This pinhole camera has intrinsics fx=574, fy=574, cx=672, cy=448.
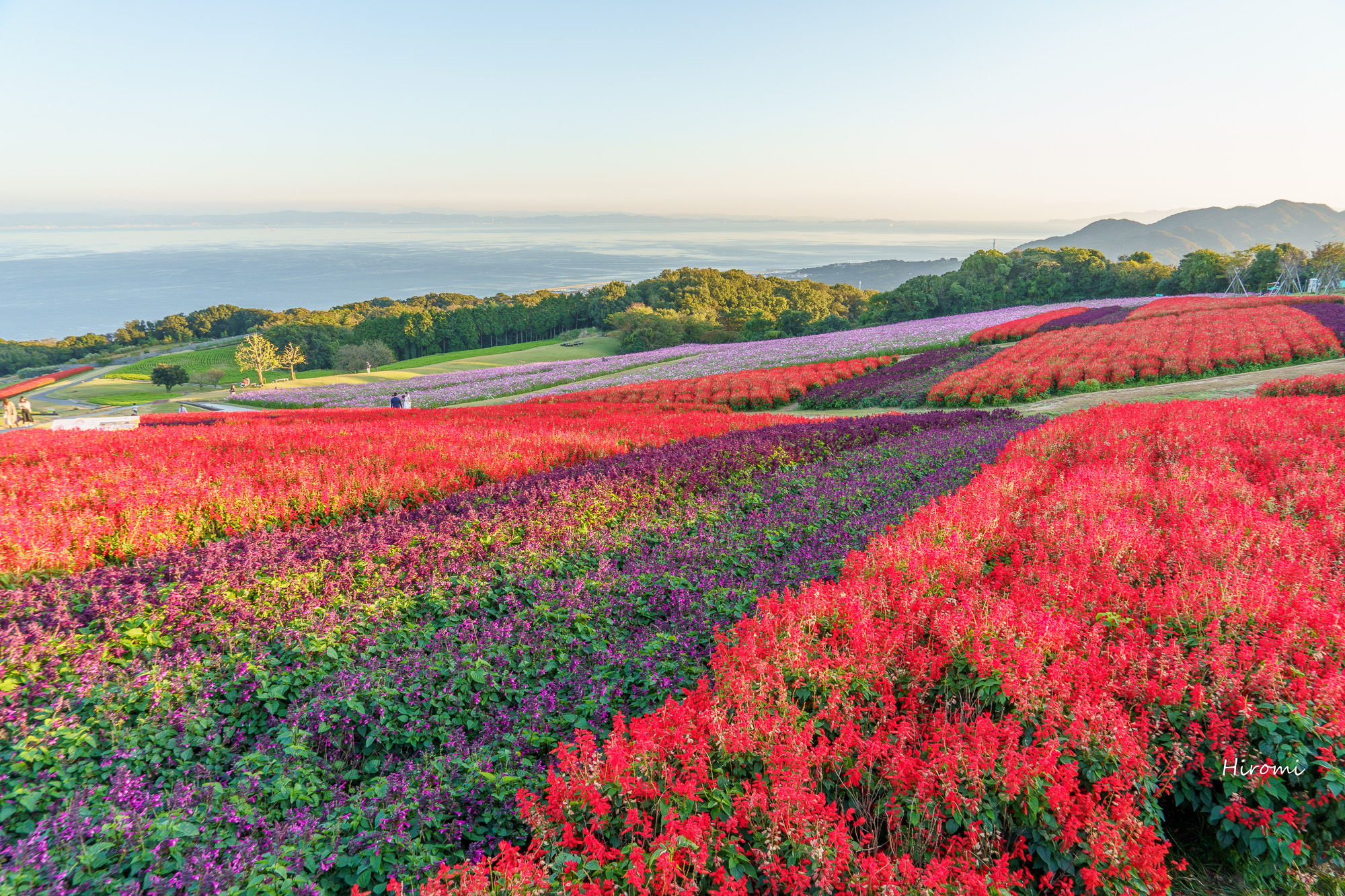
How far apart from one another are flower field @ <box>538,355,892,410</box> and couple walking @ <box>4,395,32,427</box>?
65.4 ft

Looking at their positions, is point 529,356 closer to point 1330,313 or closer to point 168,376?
point 168,376

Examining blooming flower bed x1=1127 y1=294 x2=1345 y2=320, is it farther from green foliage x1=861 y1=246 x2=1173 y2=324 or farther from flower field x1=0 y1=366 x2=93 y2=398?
flower field x1=0 y1=366 x2=93 y2=398

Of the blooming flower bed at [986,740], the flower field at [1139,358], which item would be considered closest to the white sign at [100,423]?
the blooming flower bed at [986,740]

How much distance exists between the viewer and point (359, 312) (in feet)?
356

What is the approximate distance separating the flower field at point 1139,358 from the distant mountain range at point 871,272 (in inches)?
5628

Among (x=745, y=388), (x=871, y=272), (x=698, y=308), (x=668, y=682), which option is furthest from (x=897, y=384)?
(x=871, y=272)

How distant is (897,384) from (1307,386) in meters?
10.3

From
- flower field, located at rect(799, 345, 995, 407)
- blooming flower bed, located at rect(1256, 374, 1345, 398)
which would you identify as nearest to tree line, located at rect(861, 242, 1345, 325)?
flower field, located at rect(799, 345, 995, 407)

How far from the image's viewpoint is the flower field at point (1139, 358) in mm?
18031

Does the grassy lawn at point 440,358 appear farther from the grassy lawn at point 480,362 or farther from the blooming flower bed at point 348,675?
the blooming flower bed at point 348,675

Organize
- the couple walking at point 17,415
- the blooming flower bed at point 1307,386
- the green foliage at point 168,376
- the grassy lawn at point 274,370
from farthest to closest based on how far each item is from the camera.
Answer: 1. the green foliage at point 168,376
2. the grassy lawn at point 274,370
3. the couple walking at point 17,415
4. the blooming flower bed at point 1307,386

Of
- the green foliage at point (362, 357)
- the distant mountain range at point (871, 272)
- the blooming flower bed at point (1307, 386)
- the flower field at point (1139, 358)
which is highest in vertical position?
the distant mountain range at point (871, 272)

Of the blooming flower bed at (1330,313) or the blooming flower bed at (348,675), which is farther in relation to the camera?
the blooming flower bed at (1330,313)

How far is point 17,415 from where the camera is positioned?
914 inches
